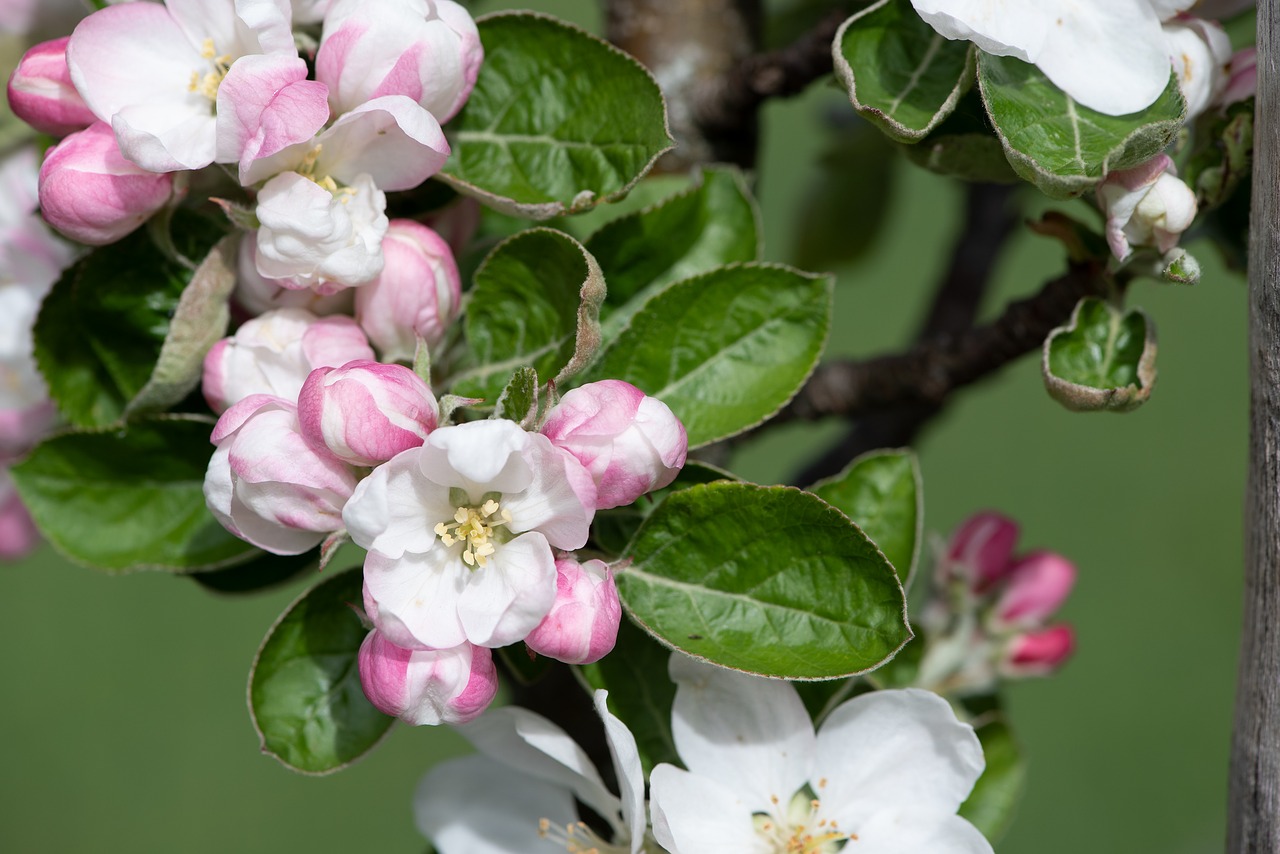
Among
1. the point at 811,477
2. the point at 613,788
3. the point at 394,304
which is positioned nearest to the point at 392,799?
the point at 811,477

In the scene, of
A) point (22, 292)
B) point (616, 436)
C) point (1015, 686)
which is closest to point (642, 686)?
point (616, 436)

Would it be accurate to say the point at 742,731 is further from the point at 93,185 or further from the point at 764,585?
the point at 93,185

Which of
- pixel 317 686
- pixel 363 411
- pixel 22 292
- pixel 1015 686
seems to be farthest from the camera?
pixel 1015 686

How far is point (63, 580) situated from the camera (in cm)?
235

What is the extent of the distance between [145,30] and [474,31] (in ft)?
0.43

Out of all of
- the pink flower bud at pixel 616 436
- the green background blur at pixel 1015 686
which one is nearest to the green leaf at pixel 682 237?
the pink flower bud at pixel 616 436

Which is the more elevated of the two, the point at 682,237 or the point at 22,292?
the point at 682,237

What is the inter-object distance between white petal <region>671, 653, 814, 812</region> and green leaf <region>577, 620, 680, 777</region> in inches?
0.6

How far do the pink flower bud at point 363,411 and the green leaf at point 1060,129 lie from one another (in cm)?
24

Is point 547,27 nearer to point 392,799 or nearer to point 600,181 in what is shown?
point 600,181

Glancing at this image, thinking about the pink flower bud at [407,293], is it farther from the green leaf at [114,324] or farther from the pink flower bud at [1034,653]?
the pink flower bud at [1034,653]

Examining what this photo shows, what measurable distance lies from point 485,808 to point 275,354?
0.24 m

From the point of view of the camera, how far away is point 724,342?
0.52 m

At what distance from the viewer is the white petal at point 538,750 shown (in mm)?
474
